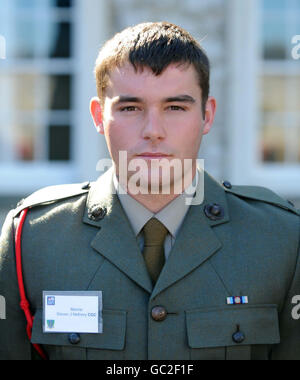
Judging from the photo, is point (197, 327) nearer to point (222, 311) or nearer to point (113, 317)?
point (222, 311)

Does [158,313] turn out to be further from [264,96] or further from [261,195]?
[264,96]

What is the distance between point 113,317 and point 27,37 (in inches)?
139

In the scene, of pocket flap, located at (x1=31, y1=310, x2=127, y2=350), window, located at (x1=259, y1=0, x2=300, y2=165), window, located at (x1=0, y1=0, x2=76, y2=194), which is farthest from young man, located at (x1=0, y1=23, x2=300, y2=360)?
window, located at (x1=259, y1=0, x2=300, y2=165)

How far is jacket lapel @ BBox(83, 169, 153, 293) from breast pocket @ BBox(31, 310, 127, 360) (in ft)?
0.45

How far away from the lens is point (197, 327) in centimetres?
185

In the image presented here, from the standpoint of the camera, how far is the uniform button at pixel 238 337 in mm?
1841

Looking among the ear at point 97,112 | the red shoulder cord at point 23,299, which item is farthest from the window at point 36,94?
the red shoulder cord at point 23,299

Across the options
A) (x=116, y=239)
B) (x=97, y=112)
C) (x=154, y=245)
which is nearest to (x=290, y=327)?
(x=154, y=245)

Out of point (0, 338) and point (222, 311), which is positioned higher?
point (222, 311)

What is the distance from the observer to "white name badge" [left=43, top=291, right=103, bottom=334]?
188cm

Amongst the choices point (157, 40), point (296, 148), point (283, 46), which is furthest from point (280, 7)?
point (157, 40)
